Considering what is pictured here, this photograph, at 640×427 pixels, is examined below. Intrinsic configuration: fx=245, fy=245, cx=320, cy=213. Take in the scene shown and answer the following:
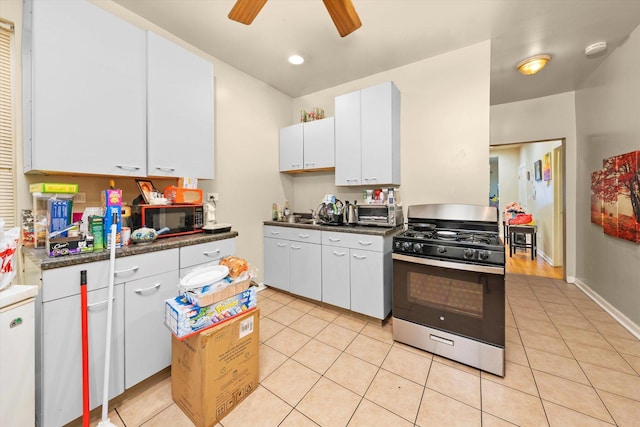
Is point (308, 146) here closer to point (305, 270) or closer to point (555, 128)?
point (305, 270)

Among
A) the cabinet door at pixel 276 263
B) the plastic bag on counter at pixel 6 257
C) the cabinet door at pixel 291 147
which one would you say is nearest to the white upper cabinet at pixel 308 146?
the cabinet door at pixel 291 147

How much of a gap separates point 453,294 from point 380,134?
1.64m

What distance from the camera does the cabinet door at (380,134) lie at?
8.25 ft

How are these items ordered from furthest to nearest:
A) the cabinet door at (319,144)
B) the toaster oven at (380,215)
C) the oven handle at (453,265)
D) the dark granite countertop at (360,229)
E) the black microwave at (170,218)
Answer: the cabinet door at (319,144)
the toaster oven at (380,215)
the dark granite countertop at (360,229)
the black microwave at (170,218)
the oven handle at (453,265)

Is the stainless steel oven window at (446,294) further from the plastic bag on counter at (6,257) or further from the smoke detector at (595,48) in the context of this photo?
the smoke detector at (595,48)

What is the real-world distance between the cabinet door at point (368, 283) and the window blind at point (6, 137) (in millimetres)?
2427

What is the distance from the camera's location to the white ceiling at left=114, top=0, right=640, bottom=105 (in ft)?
6.26

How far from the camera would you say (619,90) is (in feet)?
7.91

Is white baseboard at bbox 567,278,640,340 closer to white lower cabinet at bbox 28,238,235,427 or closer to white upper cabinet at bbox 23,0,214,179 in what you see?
white lower cabinet at bbox 28,238,235,427

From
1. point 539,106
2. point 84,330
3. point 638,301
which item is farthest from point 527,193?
point 84,330

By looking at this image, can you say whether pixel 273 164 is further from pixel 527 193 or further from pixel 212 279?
pixel 527 193

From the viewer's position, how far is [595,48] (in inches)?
94.9

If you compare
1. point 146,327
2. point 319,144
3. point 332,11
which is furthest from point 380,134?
point 146,327

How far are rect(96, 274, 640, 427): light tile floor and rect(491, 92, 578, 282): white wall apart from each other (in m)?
1.60
